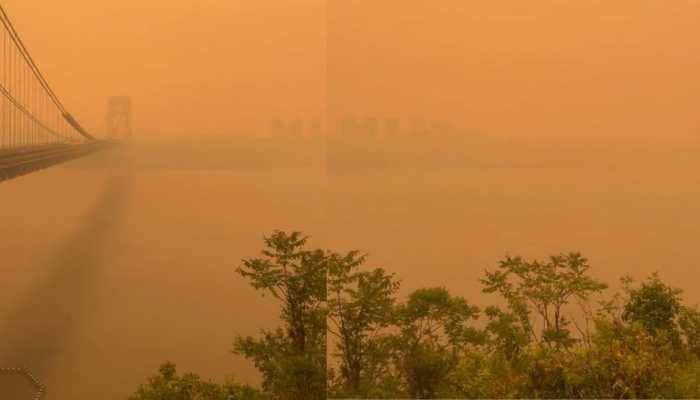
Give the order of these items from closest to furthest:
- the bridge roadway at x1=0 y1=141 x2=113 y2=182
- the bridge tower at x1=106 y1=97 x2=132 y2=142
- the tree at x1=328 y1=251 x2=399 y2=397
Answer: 1. the bridge roadway at x1=0 y1=141 x2=113 y2=182
2. the bridge tower at x1=106 y1=97 x2=132 y2=142
3. the tree at x1=328 y1=251 x2=399 y2=397

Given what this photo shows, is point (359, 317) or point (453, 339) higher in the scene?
point (359, 317)

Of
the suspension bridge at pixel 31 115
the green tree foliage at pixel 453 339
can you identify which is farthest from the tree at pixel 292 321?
the suspension bridge at pixel 31 115

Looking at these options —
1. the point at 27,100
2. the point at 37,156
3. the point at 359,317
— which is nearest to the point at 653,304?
the point at 359,317

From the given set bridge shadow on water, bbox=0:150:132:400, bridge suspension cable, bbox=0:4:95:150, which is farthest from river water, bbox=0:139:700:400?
bridge suspension cable, bbox=0:4:95:150

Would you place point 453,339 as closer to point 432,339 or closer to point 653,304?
point 432,339

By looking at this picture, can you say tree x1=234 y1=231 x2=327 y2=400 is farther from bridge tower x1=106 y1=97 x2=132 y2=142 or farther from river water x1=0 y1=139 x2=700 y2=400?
bridge tower x1=106 y1=97 x2=132 y2=142

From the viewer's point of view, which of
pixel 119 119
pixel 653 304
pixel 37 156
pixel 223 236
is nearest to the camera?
pixel 37 156
